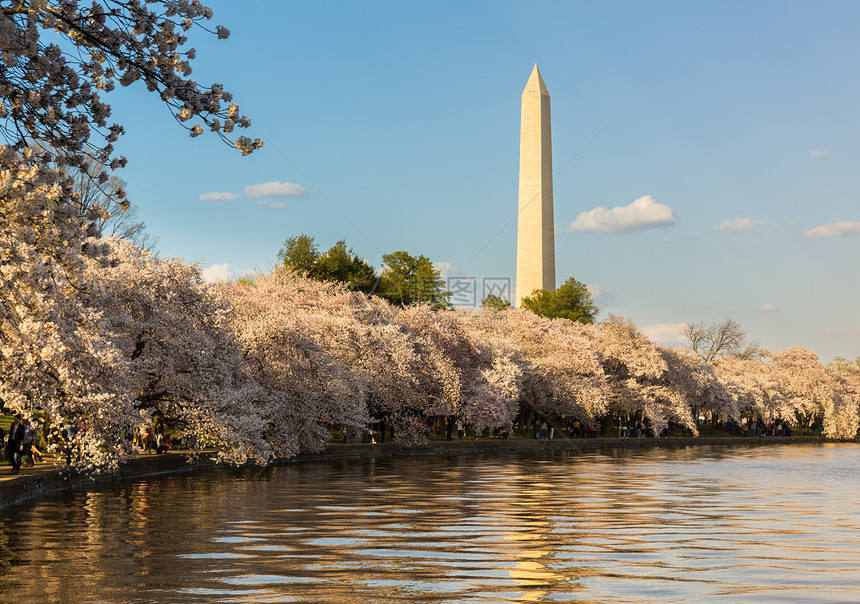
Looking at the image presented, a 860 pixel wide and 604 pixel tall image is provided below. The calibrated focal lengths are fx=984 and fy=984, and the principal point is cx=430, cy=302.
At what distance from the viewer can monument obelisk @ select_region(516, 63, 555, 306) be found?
260 feet

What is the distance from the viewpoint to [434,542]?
52.4 ft

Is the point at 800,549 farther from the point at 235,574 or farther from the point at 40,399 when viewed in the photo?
the point at 40,399

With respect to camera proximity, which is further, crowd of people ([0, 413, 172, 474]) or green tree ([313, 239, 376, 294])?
green tree ([313, 239, 376, 294])

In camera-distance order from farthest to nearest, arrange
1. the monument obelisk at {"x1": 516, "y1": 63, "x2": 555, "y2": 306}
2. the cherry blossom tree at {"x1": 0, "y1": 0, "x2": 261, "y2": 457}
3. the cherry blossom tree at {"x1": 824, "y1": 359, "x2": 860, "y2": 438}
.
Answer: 1. the cherry blossom tree at {"x1": 824, "y1": 359, "x2": 860, "y2": 438}
2. the monument obelisk at {"x1": 516, "y1": 63, "x2": 555, "y2": 306}
3. the cherry blossom tree at {"x1": 0, "y1": 0, "x2": 261, "y2": 457}

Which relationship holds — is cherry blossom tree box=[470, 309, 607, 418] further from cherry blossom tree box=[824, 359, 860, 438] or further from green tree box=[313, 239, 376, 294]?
cherry blossom tree box=[824, 359, 860, 438]

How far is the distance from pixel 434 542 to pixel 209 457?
23.1 meters

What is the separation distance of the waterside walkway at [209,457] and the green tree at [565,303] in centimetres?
2106

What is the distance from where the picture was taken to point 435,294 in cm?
9138

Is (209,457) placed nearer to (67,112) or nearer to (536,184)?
(67,112)

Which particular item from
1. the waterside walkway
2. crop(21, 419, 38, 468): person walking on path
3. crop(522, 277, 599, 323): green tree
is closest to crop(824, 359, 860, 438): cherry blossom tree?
the waterside walkway

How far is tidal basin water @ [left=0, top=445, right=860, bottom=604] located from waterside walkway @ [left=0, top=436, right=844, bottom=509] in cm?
104

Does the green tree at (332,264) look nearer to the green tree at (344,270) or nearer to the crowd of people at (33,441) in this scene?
the green tree at (344,270)

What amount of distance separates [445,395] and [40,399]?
29.7m

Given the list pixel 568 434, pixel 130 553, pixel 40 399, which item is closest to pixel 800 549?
pixel 130 553
